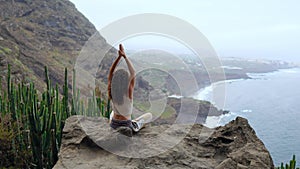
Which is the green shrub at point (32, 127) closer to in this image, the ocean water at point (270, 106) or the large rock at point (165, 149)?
the large rock at point (165, 149)

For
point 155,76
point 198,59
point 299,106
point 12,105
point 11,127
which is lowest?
point 299,106

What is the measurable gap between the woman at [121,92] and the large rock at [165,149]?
0.68 ft

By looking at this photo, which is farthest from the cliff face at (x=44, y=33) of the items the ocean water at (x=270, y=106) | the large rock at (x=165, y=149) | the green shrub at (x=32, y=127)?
the large rock at (x=165, y=149)

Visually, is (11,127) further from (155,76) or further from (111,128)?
(155,76)

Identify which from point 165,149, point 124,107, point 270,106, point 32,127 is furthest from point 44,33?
point 165,149

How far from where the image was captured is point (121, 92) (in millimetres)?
3877

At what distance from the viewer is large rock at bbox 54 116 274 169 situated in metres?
3.40

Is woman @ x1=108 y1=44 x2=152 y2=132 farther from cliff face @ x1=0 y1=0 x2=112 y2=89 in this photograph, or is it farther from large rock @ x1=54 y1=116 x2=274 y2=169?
cliff face @ x1=0 y1=0 x2=112 y2=89

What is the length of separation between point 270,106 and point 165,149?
8.87 meters

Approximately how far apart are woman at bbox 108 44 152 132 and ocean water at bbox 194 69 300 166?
3.34ft

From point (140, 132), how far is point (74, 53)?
2689cm

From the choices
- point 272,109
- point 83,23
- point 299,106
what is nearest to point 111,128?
point 272,109

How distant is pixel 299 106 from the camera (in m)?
11.5

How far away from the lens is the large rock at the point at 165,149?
3.40 meters
